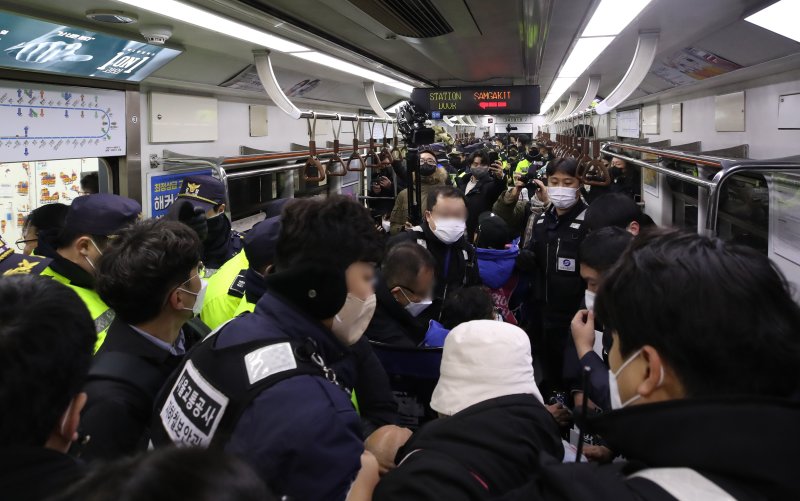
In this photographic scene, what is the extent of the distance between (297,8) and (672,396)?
3486 millimetres

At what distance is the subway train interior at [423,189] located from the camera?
928mm

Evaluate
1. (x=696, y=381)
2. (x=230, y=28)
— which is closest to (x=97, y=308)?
(x=696, y=381)

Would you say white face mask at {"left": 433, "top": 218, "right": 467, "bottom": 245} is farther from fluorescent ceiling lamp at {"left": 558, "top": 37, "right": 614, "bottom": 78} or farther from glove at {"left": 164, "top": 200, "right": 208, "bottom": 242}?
fluorescent ceiling lamp at {"left": 558, "top": 37, "right": 614, "bottom": 78}

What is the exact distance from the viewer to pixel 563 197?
3484 millimetres

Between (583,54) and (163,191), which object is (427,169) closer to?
(583,54)

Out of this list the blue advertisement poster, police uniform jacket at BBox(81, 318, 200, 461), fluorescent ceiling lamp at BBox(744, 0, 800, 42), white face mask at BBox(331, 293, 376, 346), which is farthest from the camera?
the blue advertisement poster

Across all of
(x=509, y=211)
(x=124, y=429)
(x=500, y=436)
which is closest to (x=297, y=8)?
(x=509, y=211)

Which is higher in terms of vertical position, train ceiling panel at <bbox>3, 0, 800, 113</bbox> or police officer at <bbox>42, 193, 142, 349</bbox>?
train ceiling panel at <bbox>3, 0, 800, 113</bbox>

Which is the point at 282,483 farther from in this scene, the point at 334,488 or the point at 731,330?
the point at 731,330

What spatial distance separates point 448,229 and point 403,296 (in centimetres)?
106

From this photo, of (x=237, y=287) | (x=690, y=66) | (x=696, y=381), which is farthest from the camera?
(x=690, y=66)

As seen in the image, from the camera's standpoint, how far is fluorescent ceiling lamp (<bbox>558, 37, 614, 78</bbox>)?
4.80 metres

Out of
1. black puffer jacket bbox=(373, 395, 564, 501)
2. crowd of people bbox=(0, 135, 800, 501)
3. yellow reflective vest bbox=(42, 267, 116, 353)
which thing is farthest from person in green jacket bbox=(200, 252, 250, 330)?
black puffer jacket bbox=(373, 395, 564, 501)

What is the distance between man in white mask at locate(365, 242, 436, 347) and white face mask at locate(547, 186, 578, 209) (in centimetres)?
152
